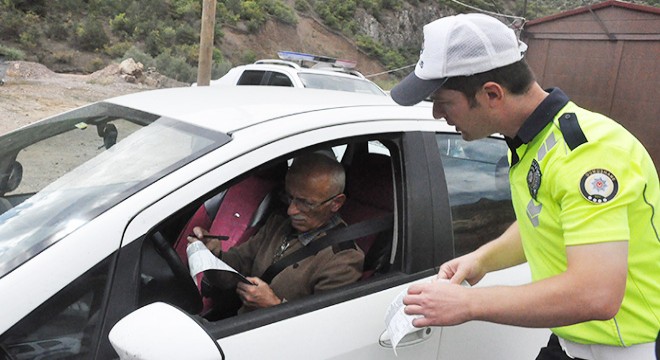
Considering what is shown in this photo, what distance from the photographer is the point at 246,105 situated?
6.26 ft

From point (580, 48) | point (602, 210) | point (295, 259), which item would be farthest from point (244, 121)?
point (580, 48)

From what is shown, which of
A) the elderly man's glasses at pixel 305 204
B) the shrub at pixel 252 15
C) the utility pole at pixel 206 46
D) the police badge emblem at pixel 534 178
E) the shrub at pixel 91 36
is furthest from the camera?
the shrub at pixel 252 15

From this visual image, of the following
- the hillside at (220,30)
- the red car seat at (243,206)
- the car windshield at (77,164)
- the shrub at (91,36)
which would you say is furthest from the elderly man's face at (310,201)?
the shrub at (91,36)

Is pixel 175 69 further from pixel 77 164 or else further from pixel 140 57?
pixel 77 164

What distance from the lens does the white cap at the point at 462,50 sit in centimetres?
136

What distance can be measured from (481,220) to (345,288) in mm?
Answer: 672

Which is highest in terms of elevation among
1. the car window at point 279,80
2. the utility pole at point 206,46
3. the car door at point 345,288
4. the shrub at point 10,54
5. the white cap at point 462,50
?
the white cap at point 462,50

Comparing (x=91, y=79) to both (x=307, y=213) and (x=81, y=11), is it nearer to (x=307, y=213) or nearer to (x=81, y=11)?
(x=81, y=11)

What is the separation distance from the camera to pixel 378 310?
169 cm

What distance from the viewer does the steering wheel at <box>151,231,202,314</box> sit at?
152 centimetres

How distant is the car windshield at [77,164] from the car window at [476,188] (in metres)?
0.86

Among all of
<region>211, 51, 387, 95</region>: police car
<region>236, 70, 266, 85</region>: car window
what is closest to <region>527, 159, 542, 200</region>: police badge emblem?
<region>211, 51, 387, 95</region>: police car

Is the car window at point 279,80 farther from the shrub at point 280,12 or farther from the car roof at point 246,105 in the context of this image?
the shrub at point 280,12

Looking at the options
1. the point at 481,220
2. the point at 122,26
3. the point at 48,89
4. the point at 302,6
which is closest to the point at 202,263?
the point at 481,220
